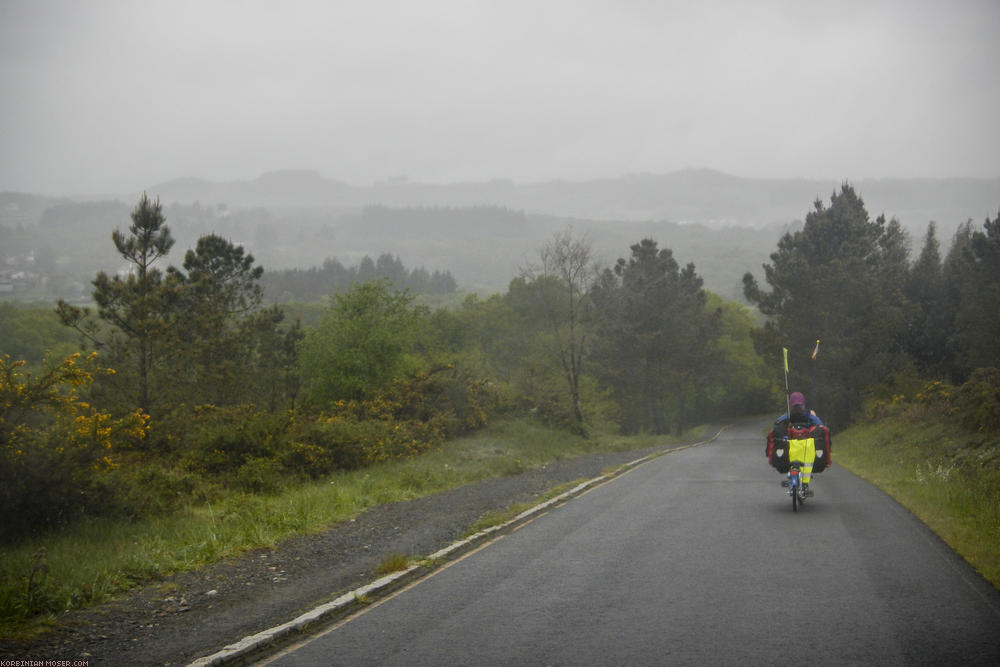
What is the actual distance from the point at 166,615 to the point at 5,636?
4.35 feet

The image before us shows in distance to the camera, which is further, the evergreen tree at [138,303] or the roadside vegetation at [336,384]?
the evergreen tree at [138,303]

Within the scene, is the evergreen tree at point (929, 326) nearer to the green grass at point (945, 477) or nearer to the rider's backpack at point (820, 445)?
the green grass at point (945, 477)

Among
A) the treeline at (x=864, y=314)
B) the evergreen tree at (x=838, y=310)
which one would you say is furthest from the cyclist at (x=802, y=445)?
the evergreen tree at (x=838, y=310)

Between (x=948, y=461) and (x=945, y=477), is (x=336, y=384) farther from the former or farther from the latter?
(x=945, y=477)

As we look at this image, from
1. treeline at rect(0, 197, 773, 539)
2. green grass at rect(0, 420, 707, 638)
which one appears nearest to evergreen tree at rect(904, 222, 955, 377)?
treeline at rect(0, 197, 773, 539)

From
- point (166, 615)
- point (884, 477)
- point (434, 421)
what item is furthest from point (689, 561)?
point (434, 421)

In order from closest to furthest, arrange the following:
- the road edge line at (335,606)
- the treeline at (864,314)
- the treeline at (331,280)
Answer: the road edge line at (335,606)
the treeline at (864,314)
the treeline at (331,280)

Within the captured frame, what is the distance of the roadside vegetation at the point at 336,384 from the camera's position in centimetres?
1245

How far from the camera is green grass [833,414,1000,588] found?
919 cm

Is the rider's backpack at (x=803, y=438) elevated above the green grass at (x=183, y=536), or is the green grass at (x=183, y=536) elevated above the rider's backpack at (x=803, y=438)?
the rider's backpack at (x=803, y=438)

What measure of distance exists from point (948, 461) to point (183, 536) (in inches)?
641

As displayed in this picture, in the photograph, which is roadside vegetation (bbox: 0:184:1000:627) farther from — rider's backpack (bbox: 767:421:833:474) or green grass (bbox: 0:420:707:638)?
rider's backpack (bbox: 767:421:833:474)

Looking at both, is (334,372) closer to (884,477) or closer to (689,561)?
(884,477)

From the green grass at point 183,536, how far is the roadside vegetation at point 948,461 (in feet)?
29.9
